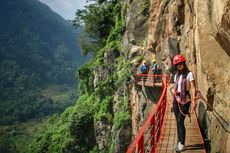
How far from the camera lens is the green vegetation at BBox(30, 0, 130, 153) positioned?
92.0 feet

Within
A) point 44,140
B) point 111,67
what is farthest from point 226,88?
point 44,140

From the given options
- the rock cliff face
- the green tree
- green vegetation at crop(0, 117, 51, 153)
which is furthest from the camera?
green vegetation at crop(0, 117, 51, 153)

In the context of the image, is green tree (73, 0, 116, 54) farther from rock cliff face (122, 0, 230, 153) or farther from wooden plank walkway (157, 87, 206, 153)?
wooden plank walkway (157, 87, 206, 153)

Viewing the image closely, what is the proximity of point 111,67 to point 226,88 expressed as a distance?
23610 millimetres

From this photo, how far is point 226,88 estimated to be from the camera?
8.48 meters

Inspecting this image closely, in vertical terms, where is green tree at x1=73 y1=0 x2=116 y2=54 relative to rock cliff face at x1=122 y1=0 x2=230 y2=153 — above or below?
above

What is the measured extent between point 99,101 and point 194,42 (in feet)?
61.8

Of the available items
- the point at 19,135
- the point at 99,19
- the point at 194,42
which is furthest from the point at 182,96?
the point at 19,135

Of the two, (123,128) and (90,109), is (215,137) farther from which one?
(90,109)

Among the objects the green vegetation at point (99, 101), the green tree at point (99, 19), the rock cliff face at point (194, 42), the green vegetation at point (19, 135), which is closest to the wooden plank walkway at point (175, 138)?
the rock cliff face at point (194, 42)

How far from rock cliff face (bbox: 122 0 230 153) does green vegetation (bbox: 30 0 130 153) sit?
5.81ft

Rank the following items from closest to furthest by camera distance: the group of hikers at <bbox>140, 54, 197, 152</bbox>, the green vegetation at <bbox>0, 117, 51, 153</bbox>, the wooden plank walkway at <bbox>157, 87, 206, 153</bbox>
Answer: the group of hikers at <bbox>140, 54, 197, 152</bbox> < the wooden plank walkway at <bbox>157, 87, 206, 153</bbox> < the green vegetation at <bbox>0, 117, 51, 153</bbox>

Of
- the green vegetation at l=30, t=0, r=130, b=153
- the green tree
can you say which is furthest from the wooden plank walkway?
the green tree

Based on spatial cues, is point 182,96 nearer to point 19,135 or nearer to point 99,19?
point 99,19
